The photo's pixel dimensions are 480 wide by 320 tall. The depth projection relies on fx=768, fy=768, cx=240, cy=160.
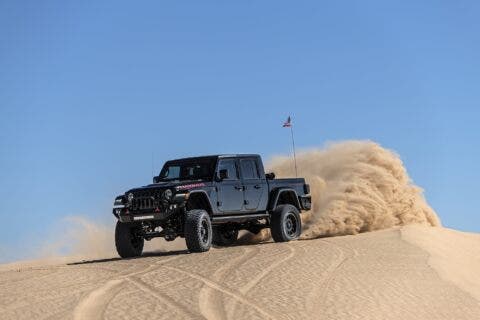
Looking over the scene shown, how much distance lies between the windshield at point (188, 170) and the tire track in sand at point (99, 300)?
4.64 meters

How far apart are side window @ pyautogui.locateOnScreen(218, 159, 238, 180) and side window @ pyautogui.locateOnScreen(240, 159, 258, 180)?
27cm

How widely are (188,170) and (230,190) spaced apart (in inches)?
45.5

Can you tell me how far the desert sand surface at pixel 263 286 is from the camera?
10695 millimetres

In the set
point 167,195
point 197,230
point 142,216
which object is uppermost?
point 167,195

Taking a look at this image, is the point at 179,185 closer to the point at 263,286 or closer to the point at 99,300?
the point at 263,286

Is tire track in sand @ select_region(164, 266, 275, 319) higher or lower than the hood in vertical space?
lower

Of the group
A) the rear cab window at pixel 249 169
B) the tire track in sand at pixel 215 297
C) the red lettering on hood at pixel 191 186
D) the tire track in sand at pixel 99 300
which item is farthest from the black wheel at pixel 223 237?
the tire track in sand at pixel 99 300

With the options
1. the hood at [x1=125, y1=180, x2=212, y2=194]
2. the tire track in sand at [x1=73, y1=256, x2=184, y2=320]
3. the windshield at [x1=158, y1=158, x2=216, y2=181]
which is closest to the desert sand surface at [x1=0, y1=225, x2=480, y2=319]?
the tire track in sand at [x1=73, y1=256, x2=184, y2=320]

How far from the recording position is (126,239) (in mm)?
17156

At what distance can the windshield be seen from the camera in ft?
58.0

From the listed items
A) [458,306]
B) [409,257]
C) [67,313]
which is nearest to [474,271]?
[409,257]

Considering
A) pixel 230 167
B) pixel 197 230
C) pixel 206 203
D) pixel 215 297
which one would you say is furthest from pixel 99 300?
pixel 230 167

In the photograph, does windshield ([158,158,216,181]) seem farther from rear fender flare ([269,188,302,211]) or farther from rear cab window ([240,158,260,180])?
rear fender flare ([269,188,302,211])

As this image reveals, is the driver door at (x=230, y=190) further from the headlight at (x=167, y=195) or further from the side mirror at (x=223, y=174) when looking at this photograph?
the headlight at (x=167, y=195)
